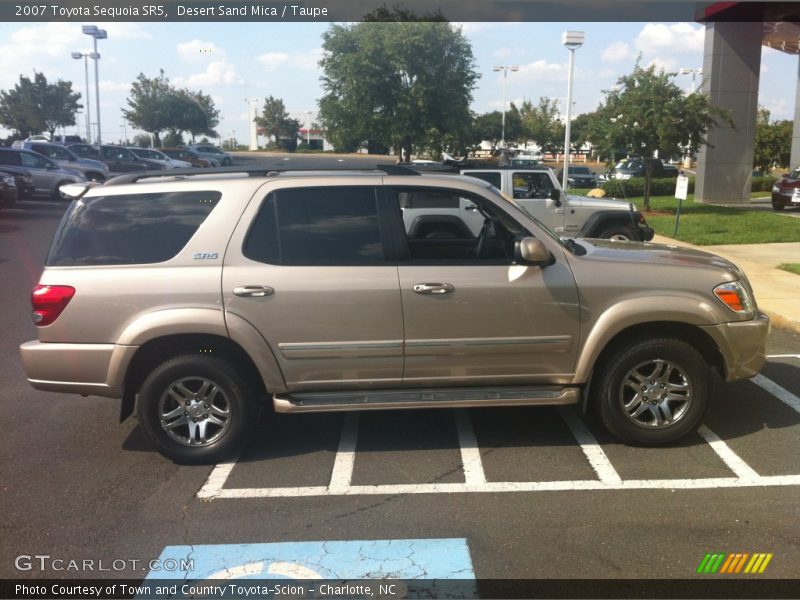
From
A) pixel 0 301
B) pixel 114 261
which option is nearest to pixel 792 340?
pixel 114 261

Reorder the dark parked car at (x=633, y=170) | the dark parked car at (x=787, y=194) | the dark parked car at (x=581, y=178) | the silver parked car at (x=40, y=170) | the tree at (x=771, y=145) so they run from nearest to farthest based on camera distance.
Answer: the dark parked car at (x=787, y=194) → the silver parked car at (x=40, y=170) → the dark parked car at (x=581, y=178) → the dark parked car at (x=633, y=170) → the tree at (x=771, y=145)

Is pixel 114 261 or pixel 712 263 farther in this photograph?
pixel 712 263

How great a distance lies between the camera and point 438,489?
14.5ft

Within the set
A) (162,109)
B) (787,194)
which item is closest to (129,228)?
(787,194)

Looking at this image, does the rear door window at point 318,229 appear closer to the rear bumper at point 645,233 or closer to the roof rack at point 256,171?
the roof rack at point 256,171

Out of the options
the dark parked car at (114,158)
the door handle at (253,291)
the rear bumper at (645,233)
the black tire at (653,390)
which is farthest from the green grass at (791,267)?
the dark parked car at (114,158)

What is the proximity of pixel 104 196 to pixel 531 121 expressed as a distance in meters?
60.3

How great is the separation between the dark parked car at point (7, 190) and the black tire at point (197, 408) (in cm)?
1775

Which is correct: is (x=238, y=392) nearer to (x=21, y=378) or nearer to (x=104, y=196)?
(x=104, y=196)

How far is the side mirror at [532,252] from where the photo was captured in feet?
15.2

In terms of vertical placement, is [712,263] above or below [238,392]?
above

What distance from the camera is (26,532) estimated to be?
395 centimetres

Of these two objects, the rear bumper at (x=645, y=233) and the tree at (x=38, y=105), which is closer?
the rear bumper at (x=645, y=233)

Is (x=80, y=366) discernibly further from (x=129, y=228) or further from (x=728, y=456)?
(x=728, y=456)
